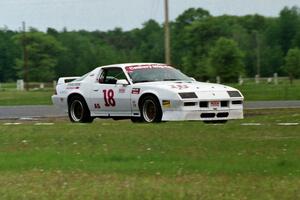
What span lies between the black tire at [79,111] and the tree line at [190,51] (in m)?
64.7

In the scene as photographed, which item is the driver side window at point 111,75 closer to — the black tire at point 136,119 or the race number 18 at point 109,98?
the race number 18 at point 109,98

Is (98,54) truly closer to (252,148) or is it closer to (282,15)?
(282,15)

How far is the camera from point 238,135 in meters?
12.0

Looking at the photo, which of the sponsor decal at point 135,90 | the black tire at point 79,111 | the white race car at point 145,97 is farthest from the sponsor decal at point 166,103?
the black tire at point 79,111

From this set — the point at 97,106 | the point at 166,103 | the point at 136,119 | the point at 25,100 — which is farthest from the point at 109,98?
the point at 25,100

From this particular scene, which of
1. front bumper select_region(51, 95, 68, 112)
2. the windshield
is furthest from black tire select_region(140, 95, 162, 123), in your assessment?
front bumper select_region(51, 95, 68, 112)

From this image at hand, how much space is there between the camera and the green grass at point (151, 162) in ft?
24.2

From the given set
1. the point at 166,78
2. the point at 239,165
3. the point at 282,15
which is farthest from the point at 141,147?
the point at 282,15

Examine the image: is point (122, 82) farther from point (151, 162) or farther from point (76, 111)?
point (151, 162)

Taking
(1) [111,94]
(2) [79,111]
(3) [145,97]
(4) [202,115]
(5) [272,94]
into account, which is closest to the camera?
(4) [202,115]

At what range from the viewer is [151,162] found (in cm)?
933

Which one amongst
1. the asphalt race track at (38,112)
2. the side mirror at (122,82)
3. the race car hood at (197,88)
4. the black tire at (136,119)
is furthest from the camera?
the asphalt race track at (38,112)

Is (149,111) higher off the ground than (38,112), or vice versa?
(149,111)

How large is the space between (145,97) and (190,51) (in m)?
86.6
